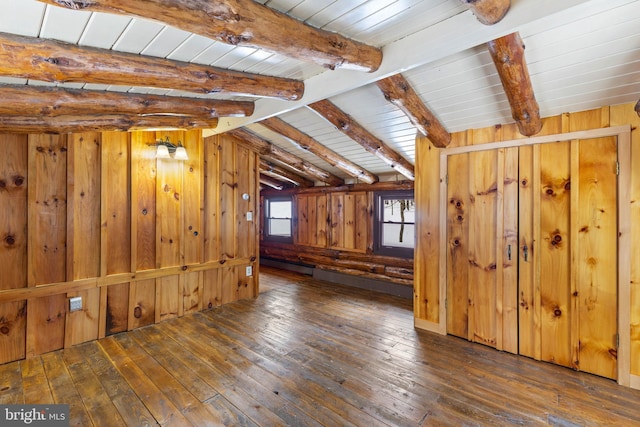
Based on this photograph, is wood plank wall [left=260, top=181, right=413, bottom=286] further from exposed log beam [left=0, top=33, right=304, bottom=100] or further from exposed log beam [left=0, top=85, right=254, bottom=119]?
exposed log beam [left=0, top=33, right=304, bottom=100]

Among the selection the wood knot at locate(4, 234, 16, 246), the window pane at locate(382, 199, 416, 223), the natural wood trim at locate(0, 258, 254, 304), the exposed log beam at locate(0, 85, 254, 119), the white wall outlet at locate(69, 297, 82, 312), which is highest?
the exposed log beam at locate(0, 85, 254, 119)

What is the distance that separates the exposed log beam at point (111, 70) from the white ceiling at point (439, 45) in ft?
0.17

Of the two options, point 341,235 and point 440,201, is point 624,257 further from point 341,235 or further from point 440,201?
point 341,235

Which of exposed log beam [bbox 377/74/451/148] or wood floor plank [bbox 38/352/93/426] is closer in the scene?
wood floor plank [bbox 38/352/93/426]

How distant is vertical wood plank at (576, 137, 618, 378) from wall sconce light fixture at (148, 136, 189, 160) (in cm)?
402

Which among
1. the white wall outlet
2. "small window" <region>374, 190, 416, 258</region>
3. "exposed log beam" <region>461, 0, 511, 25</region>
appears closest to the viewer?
"exposed log beam" <region>461, 0, 511, 25</region>

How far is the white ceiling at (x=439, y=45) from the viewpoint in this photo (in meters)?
1.46

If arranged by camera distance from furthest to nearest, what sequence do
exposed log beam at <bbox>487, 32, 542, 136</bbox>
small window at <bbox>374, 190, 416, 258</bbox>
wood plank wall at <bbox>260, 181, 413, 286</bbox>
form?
wood plank wall at <bbox>260, 181, 413, 286</bbox>
small window at <bbox>374, 190, 416, 258</bbox>
exposed log beam at <bbox>487, 32, 542, 136</bbox>

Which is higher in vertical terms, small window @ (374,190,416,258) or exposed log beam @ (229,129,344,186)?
exposed log beam @ (229,129,344,186)

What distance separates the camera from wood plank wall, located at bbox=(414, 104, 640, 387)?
2217 mm

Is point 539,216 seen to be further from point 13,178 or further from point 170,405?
point 13,178

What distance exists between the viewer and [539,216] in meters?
2.64

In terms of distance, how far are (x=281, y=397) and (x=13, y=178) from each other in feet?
10.1

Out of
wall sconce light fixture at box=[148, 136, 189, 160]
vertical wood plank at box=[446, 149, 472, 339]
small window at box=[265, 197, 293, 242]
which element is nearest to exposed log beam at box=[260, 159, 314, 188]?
small window at box=[265, 197, 293, 242]
